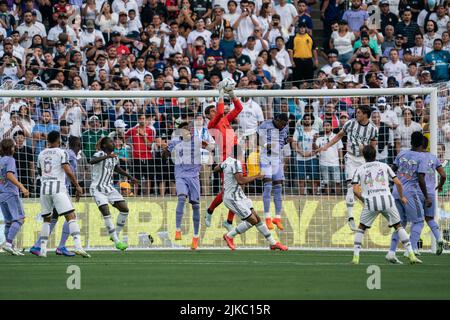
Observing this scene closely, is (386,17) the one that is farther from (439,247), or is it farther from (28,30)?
(439,247)

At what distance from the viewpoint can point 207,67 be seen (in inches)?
1085

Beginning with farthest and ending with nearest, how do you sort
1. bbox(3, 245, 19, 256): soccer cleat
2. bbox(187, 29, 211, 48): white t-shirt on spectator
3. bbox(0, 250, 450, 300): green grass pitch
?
bbox(187, 29, 211, 48): white t-shirt on spectator < bbox(3, 245, 19, 256): soccer cleat < bbox(0, 250, 450, 300): green grass pitch

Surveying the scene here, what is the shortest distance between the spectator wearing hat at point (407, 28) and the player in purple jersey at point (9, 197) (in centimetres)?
1266

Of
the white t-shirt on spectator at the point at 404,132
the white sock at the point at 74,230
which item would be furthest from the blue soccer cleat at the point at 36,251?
the white t-shirt on spectator at the point at 404,132

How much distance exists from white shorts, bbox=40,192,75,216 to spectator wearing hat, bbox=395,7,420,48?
42.3ft

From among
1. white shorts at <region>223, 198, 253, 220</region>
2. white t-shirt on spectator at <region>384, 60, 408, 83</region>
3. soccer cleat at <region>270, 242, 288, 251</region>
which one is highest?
white t-shirt on spectator at <region>384, 60, 408, 83</region>

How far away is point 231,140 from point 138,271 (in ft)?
15.8

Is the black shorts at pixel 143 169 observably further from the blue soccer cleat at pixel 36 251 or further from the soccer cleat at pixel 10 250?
the blue soccer cleat at pixel 36 251

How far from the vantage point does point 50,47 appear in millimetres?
27703

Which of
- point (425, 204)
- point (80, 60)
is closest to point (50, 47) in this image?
point (80, 60)

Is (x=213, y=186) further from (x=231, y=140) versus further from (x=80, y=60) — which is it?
(x=80, y=60)

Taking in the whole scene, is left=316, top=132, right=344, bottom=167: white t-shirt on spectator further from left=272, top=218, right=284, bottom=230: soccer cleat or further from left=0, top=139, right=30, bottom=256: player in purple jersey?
left=0, top=139, right=30, bottom=256: player in purple jersey

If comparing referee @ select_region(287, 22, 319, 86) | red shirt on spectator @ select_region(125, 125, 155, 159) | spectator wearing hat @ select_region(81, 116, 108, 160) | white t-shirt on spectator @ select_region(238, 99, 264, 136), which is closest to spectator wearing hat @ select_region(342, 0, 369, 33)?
referee @ select_region(287, 22, 319, 86)

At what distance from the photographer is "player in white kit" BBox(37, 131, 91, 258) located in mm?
19411
